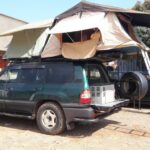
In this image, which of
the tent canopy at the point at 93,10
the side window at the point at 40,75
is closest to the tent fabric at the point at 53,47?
the tent canopy at the point at 93,10

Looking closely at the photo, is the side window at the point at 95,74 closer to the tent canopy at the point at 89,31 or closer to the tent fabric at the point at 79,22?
the tent canopy at the point at 89,31

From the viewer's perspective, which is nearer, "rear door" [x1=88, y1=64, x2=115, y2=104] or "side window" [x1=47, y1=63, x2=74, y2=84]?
"side window" [x1=47, y1=63, x2=74, y2=84]

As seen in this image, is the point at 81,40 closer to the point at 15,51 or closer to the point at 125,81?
the point at 125,81

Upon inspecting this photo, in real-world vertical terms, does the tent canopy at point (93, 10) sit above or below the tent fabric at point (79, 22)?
above

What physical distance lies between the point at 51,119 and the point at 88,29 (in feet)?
8.32

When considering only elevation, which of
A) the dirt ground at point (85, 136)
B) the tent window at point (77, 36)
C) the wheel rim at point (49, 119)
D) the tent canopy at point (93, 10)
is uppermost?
the tent canopy at point (93, 10)

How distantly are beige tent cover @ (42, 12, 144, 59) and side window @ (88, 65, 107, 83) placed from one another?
363mm

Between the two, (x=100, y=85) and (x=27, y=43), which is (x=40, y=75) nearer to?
(x=100, y=85)

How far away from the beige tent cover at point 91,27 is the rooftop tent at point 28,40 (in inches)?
85.5

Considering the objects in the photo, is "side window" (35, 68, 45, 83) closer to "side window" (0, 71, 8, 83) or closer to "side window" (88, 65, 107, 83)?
"side window" (0, 71, 8, 83)

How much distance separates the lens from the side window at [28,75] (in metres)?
8.02

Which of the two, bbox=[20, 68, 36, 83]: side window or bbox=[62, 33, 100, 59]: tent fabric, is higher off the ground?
bbox=[62, 33, 100, 59]: tent fabric

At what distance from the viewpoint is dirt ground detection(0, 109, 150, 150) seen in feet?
21.4

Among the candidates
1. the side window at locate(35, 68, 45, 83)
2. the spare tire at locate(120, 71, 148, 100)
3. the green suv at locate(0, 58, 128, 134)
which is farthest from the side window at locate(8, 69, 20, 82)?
the spare tire at locate(120, 71, 148, 100)
